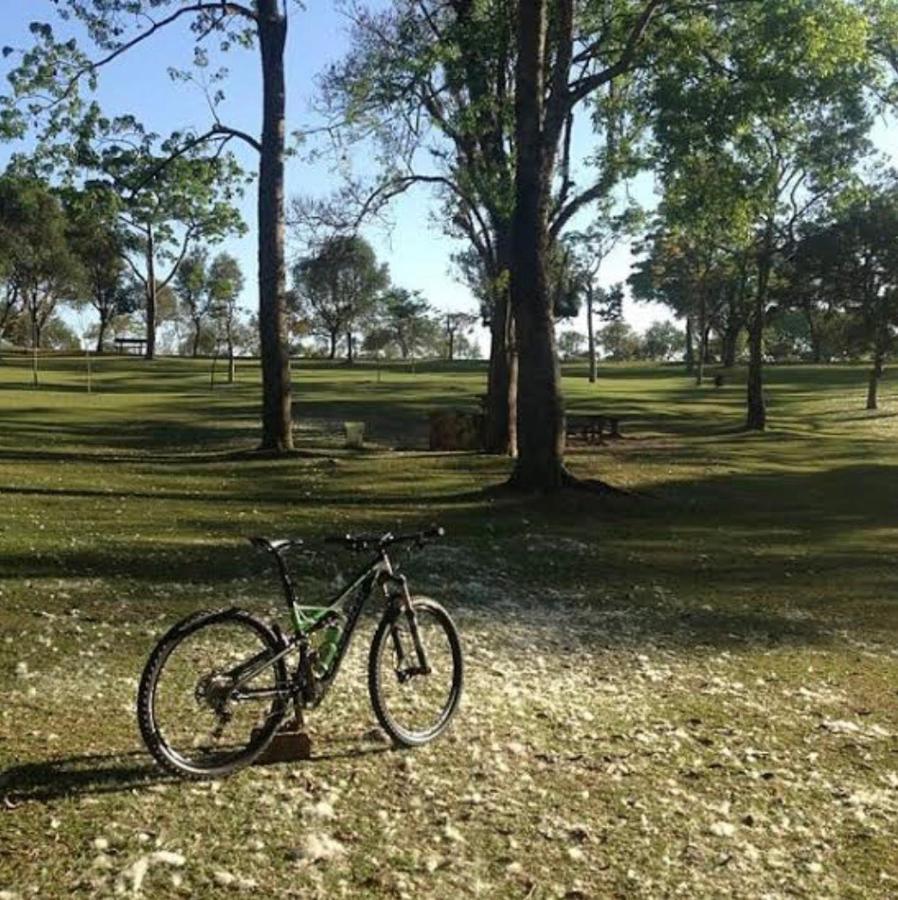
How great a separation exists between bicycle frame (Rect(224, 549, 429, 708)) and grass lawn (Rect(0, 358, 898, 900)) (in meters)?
0.43

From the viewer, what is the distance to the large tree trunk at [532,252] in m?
16.4

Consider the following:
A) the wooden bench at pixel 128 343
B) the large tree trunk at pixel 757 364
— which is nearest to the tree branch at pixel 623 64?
the large tree trunk at pixel 757 364

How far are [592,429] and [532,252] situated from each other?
51.0 feet

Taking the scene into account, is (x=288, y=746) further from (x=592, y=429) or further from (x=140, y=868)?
(x=592, y=429)

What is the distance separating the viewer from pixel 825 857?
5.03 meters

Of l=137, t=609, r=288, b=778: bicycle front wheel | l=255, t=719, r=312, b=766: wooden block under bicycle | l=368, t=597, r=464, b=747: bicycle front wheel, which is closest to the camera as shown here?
l=137, t=609, r=288, b=778: bicycle front wheel

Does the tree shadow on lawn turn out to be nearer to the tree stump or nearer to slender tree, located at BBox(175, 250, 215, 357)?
the tree stump

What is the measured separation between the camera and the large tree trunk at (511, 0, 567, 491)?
53.8 ft

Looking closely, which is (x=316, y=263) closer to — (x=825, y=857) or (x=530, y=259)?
(x=530, y=259)

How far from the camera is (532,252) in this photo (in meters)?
16.6

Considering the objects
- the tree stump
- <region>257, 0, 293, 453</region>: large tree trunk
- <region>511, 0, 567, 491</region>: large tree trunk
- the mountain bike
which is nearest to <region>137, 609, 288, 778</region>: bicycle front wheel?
the mountain bike

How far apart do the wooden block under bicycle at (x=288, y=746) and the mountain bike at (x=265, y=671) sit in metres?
0.06

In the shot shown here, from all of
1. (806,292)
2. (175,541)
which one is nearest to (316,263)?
(175,541)

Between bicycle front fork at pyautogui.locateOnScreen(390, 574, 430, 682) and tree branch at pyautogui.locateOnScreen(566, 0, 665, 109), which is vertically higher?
tree branch at pyautogui.locateOnScreen(566, 0, 665, 109)
